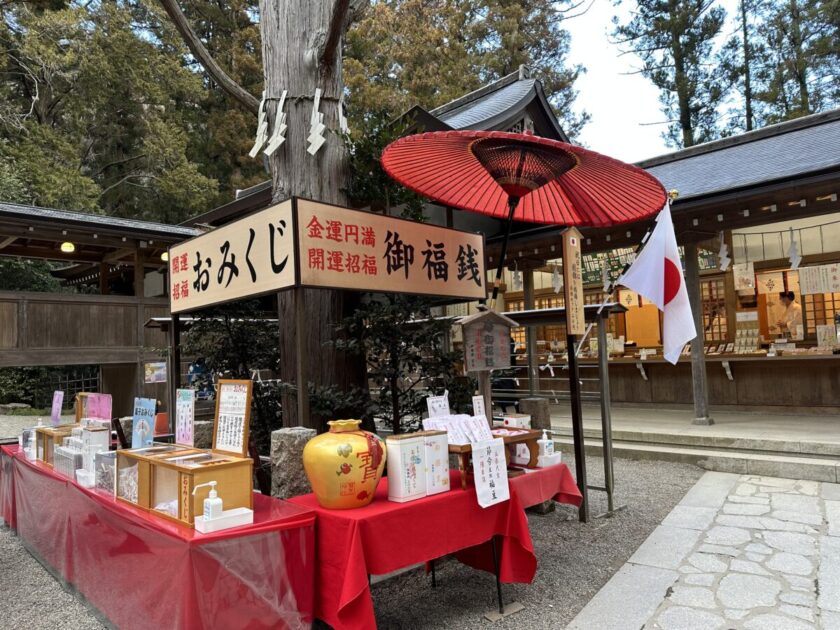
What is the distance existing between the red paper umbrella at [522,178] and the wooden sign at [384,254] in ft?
1.05

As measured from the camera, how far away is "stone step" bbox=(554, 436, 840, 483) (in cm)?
623

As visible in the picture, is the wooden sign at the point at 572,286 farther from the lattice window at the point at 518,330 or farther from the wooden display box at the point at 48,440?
the lattice window at the point at 518,330

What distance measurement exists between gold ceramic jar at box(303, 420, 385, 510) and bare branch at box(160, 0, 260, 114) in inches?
125

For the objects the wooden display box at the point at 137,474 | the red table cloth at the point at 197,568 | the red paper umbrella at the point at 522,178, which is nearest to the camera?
the red table cloth at the point at 197,568

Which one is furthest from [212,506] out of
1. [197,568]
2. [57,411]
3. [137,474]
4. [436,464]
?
[57,411]

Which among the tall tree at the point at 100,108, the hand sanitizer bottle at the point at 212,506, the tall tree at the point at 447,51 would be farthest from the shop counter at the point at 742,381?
the tall tree at the point at 100,108

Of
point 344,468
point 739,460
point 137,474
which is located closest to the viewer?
point 344,468

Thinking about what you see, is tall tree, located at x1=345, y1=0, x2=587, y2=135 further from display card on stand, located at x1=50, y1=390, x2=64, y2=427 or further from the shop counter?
display card on stand, located at x1=50, y1=390, x2=64, y2=427

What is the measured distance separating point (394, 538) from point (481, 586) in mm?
1382

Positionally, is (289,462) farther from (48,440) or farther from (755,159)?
(755,159)

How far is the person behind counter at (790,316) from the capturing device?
9875 mm

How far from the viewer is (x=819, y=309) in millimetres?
9703

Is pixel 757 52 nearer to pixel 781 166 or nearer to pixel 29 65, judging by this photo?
pixel 781 166

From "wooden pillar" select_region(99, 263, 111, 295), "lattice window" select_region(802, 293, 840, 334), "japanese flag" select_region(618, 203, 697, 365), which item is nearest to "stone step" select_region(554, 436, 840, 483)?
"japanese flag" select_region(618, 203, 697, 365)
